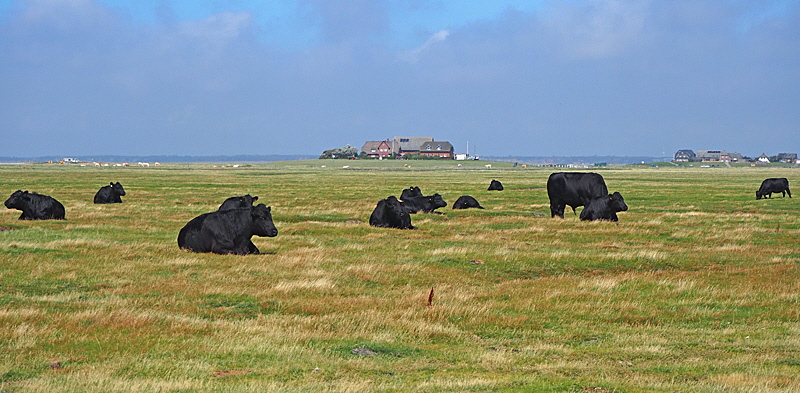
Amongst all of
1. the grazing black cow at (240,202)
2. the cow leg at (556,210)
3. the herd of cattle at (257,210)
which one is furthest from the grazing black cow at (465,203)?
the grazing black cow at (240,202)

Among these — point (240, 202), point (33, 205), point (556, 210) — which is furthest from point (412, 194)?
point (33, 205)

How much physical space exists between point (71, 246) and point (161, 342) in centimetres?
1143

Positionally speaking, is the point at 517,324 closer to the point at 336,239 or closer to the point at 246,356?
the point at 246,356

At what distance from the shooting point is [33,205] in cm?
2948

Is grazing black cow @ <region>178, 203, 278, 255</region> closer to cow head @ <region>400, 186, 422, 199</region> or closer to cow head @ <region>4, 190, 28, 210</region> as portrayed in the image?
cow head @ <region>4, 190, 28, 210</region>

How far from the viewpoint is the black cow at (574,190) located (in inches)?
1399

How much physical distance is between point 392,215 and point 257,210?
8.23 metres

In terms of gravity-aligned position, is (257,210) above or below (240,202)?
above

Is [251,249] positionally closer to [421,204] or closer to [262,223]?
[262,223]

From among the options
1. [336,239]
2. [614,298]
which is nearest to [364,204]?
[336,239]

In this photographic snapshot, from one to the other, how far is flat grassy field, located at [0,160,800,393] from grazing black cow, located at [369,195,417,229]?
174 centimetres

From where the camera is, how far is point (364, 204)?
42812 mm

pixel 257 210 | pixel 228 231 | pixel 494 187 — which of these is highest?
pixel 257 210

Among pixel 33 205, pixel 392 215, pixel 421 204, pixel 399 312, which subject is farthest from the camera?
pixel 421 204
